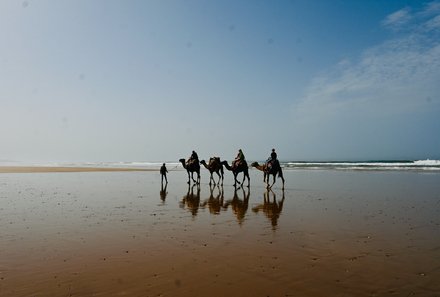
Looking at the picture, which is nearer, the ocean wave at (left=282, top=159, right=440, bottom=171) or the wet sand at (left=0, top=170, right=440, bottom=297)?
the wet sand at (left=0, top=170, right=440, bottom=297)

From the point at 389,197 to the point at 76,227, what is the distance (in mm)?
13562

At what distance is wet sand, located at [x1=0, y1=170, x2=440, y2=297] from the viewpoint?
18.3ft

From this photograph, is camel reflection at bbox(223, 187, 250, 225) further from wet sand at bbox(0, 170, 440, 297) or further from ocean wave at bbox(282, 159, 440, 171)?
ocean wave at bbox(282, 159, 440, 171)

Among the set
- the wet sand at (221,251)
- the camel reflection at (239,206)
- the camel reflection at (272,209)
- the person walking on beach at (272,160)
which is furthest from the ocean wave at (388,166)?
the wet sand at (221,251)

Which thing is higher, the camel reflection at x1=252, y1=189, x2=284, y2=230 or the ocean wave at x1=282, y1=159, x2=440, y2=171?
the ocean wave at x1=282, y1=159, x2=440, y2=171

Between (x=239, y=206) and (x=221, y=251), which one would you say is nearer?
(x=221, y=251)

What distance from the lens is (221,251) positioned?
7.57m

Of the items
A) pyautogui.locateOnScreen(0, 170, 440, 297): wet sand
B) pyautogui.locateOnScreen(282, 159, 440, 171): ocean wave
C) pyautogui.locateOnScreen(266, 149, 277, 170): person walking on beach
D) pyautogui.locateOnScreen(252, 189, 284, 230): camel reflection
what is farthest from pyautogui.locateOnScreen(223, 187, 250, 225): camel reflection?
pyautogui.locateOnScreen(282, 159, 440, 171): ocean wave

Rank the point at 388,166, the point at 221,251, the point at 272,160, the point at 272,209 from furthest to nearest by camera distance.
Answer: the point at 388,166 → the point at 272,160 → the point at 272,209 → the point at 221,251

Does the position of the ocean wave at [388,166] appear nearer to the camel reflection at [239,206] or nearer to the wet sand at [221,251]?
the camel reflection at [239,206]

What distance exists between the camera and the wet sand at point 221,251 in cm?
557

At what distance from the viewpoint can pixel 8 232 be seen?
370 inches

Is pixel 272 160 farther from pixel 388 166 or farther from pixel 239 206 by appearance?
pixel 388 166

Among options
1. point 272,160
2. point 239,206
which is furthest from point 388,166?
point 239,206
